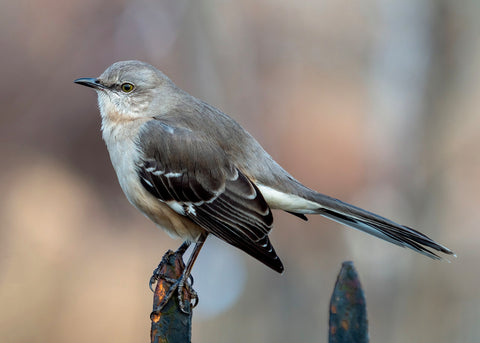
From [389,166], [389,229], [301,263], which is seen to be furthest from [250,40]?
[389,229]

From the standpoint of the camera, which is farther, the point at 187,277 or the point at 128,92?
the point at 128,92

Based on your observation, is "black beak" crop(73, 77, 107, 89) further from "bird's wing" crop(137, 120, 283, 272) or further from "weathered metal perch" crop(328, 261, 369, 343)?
"weathered metal perch" crop(328, 261, 369, 343)

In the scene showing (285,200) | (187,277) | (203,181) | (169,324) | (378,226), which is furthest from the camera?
(285,200)

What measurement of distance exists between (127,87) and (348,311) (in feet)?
7.23

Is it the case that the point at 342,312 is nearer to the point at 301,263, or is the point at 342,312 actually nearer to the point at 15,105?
the point at 301,263

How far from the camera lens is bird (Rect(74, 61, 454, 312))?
9.99ft

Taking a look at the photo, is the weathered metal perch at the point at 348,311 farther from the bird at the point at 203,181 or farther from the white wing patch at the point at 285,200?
the white wing patch at the point at 285,200

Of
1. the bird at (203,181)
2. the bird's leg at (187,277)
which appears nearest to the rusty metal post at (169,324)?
the bird's leg at (187,277)

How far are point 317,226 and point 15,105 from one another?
362 cm

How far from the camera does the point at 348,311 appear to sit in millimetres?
1723

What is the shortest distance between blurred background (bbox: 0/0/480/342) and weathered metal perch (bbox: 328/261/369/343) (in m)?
3.87

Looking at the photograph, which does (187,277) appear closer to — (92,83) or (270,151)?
(92,83)

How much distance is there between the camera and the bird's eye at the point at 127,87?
3389 mm

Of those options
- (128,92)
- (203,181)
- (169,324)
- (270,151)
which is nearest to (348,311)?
(169,324)
